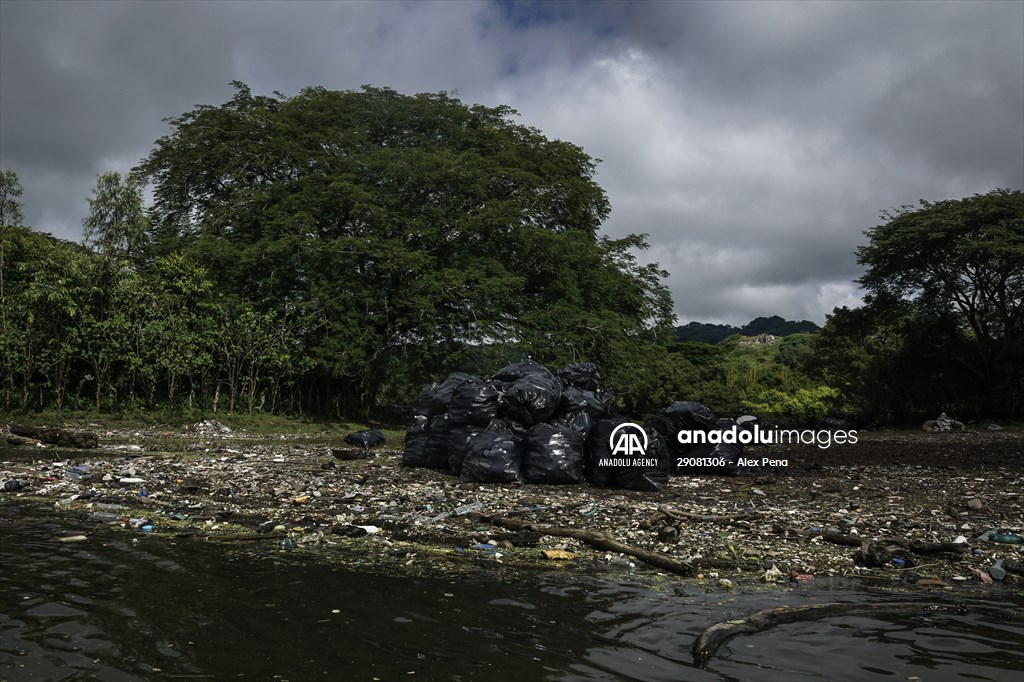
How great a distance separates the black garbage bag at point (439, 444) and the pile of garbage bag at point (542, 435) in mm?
13

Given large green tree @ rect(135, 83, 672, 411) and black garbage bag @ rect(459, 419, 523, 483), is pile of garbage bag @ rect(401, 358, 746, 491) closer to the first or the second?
black garbage bag @ rect(459, 419, 523, 483)

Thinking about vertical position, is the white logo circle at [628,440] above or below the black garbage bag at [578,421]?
below

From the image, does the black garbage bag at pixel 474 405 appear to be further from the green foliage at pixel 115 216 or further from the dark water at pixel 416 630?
the green foliage at pixel 115 216

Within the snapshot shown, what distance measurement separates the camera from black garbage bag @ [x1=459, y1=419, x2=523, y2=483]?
23.7 feet

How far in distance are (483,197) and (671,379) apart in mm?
10136

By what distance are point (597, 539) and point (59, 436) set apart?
9435 mm

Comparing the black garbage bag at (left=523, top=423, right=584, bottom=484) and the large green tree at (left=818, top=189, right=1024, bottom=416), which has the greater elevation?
the large green tree at (left=818, top=189, right=1024, bottom=416)

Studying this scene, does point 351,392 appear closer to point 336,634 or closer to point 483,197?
point 483,197

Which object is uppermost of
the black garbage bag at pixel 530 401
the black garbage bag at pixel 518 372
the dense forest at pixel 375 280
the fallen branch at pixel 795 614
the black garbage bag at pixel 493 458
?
the dense forest at pixel 375 280

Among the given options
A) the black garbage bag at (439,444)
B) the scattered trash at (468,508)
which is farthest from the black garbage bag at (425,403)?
the scattered trash at (468,508)

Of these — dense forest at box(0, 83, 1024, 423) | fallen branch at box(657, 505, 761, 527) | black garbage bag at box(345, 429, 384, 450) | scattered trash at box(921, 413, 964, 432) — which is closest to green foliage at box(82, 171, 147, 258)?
dense forest at box(0, 83, 1024, 423)

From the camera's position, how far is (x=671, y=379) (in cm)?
2450

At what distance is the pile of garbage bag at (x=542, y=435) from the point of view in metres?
7.34

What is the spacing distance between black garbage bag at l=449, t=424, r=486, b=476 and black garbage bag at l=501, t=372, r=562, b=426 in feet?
1.57
